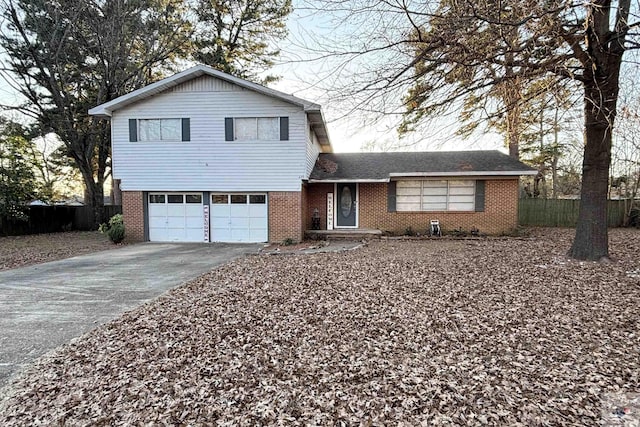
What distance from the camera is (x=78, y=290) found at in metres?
6.21

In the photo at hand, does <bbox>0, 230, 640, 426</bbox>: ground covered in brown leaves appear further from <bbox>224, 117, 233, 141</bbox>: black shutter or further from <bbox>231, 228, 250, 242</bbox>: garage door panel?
<bbox>224, 117, 233, 141</bbox>: black shutter

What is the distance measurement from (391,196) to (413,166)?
1.61 metres

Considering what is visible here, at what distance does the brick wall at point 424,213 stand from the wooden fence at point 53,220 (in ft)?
42.5

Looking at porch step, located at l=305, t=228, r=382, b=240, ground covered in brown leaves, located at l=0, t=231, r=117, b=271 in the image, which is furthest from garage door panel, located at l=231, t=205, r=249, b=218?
ground covered in brown leaves, located at l=0, t=231, r=117, b=271

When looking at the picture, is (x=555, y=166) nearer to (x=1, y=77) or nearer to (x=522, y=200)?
(x=522, y=200)

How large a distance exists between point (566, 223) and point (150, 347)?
19.0 m

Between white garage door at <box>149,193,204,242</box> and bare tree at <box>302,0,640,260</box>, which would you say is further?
white garage door at <box>149,193,204,242</box>

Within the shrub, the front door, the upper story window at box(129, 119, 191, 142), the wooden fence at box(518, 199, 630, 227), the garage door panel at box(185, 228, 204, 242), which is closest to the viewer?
the shrub

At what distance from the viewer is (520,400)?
2.61 metres

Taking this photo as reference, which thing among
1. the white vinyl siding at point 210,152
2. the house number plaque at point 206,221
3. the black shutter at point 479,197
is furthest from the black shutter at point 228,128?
the black shutter at point 479,197

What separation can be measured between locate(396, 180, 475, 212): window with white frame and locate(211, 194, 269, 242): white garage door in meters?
5.48

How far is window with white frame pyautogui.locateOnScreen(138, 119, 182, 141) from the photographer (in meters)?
12.3

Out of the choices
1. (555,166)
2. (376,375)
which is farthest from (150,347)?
(555,166)

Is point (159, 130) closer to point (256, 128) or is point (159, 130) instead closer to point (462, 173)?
point (256, 128)
